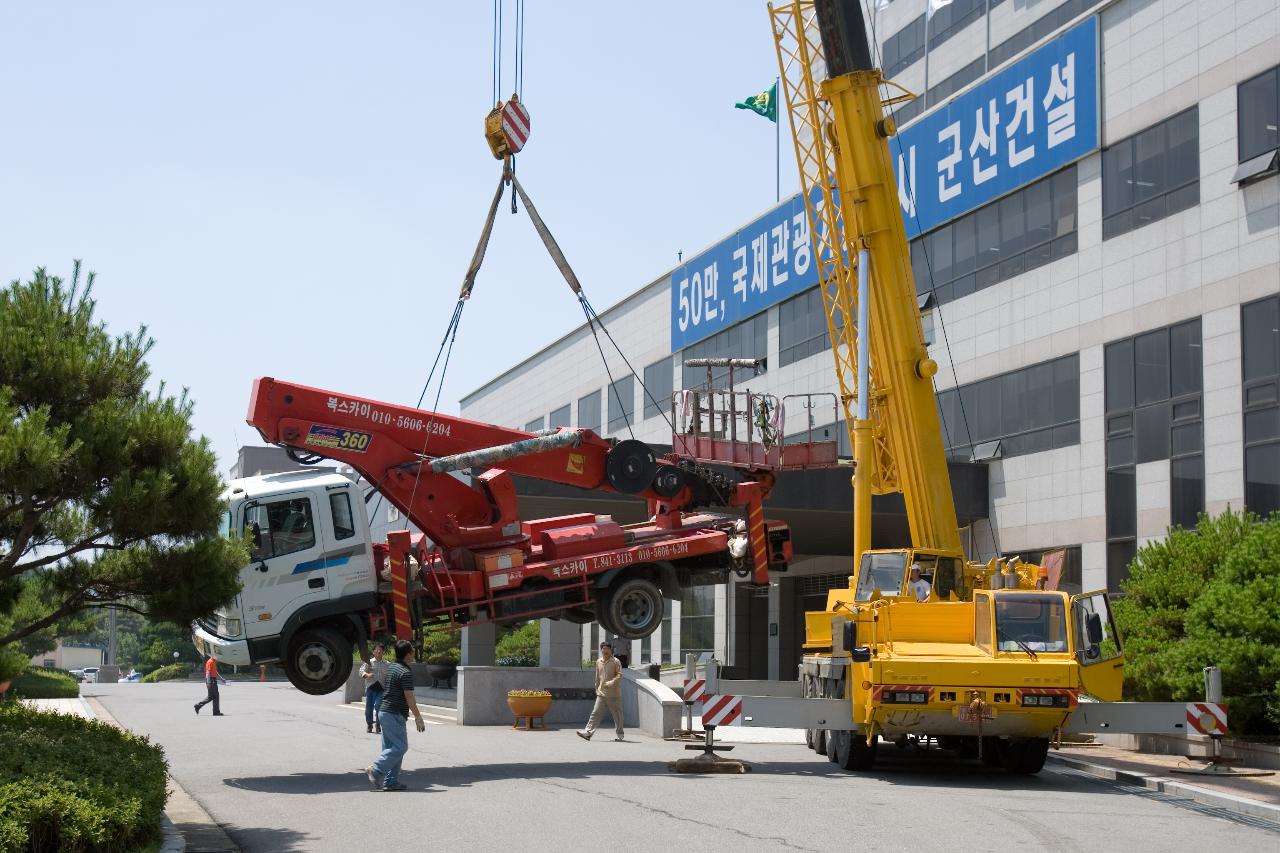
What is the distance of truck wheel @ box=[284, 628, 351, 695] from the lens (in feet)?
56.3

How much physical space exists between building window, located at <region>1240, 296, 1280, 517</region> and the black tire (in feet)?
33.8

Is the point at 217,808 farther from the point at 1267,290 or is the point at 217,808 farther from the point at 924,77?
the point at 924,77

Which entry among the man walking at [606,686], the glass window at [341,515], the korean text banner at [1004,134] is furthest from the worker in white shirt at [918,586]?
the korean text banner at [1004,134]

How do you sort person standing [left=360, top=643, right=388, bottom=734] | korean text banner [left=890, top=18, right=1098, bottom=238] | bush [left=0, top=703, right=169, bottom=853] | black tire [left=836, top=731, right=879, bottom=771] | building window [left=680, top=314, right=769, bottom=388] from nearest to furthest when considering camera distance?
1. bush [left=0, top=703, right=169, bottom=853]
2. person standing [left=360, top=643, right=388, bottom=734]
3. black tire [left=836, top=731, right=879, bottom=771]
4. korean text banner [left=890, top=18, right=1098, bottom=238]
5. building window [left=680, top=314, right=769, bottom=388]

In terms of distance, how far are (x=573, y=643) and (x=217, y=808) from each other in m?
15.6

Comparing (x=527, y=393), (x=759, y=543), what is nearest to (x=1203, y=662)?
(x=759, y=543)

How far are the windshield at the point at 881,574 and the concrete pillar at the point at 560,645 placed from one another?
1088cm

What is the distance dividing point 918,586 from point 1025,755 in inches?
98.8

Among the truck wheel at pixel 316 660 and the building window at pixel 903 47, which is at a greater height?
the building window at pixel 903 47

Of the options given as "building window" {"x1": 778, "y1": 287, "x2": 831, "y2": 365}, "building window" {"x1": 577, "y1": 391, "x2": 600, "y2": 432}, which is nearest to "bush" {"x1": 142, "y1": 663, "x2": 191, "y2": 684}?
"building window" {"x1": 577, "y1": 391, "x2": 600, "y2": 432}

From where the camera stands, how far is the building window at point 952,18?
3650 cm

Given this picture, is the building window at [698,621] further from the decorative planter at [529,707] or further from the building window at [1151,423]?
the building window at [1151,423]

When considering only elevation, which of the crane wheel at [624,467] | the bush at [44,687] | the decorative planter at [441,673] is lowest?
the bush at [44,687]

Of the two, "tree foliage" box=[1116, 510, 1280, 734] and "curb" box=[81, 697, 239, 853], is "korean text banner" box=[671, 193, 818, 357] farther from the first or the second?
"curb" box=[81, 697, 239, 853]
